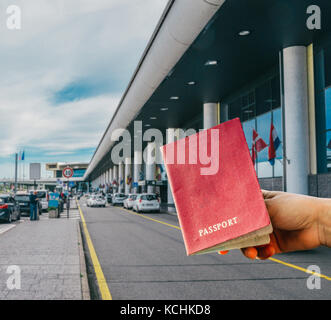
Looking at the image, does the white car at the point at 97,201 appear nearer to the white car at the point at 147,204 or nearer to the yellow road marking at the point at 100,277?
the white car at the point at 147,204

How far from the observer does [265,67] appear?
20984 mm

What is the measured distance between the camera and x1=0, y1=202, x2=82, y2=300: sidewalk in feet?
19.7

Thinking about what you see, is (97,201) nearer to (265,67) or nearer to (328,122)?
(265,67)

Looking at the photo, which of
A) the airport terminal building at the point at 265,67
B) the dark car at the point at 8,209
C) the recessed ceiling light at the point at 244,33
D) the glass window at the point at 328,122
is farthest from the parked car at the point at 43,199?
the glass window at the point at 328,122

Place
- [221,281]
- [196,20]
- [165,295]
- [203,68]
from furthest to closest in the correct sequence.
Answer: [203,68], [196,20], [221,281], [165,295]

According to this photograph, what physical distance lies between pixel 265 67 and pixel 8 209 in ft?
51.2

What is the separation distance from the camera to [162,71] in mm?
20406

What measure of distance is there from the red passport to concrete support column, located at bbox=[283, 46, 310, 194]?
15.5 m

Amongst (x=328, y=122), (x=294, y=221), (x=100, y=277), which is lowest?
(x=100, y=277)

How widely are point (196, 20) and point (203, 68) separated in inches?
240

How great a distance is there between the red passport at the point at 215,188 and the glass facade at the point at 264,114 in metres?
18.4

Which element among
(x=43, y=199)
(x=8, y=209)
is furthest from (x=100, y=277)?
(x=43, y=199)
